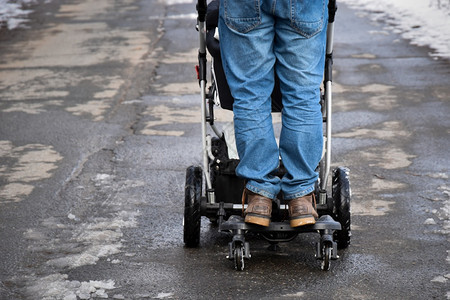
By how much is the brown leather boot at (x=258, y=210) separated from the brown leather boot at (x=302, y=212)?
126mm

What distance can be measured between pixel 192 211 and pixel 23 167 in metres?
2.52

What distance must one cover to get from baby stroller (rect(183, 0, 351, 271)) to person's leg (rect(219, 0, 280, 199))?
19 centimetres

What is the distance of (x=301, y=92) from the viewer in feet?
14.0

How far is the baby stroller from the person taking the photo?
424 cm

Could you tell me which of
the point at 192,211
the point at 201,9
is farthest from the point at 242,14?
the point at 192,211

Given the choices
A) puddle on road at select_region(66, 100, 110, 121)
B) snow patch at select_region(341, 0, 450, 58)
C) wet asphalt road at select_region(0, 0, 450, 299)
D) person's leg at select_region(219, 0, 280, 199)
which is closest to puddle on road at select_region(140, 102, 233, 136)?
wet asphalt road at select_region(0, 0, 450, 299)

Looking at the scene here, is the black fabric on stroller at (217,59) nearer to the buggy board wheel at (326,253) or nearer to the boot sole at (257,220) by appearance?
the boot sole at (257,220)

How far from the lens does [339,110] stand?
8.23m

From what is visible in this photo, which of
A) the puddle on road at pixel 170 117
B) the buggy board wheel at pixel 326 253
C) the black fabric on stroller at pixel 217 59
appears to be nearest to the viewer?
the buggy board wheel at pixel 326 253

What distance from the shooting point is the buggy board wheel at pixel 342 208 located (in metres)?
4.50

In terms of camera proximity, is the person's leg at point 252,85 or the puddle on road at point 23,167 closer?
the person's leg at point 252,85

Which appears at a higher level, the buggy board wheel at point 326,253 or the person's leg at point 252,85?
the person's leg at point 252,85

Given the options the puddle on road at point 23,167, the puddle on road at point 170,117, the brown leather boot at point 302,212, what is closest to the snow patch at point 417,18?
the puddle on road at point 170,117

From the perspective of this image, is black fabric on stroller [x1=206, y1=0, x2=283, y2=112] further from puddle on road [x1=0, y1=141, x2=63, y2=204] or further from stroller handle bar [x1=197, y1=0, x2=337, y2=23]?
puddle on road [x1=0, y1=141, x2=63, y2=204]
